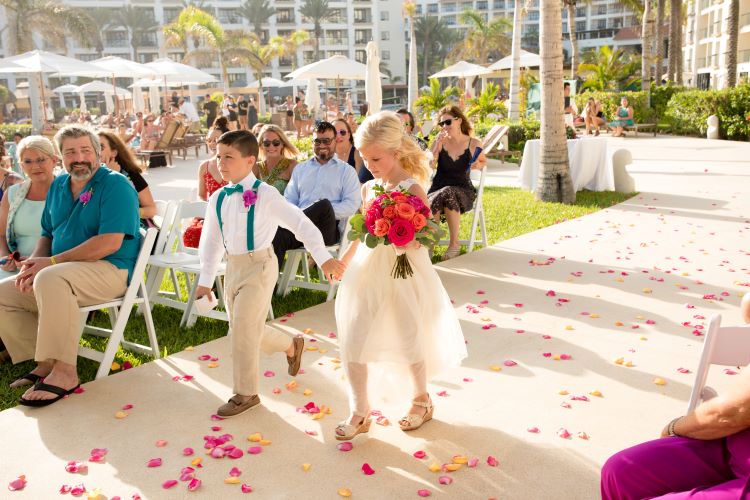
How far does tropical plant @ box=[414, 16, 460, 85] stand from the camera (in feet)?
310

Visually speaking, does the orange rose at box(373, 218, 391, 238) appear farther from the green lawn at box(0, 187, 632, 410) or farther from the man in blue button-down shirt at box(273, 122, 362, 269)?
the man in blue button-down shirt at box(273, 122, 362, 269)

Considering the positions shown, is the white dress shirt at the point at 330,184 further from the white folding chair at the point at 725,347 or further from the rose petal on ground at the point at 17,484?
the white folding chair at the point at 725,347

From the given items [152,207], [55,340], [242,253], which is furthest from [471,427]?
[152,207]

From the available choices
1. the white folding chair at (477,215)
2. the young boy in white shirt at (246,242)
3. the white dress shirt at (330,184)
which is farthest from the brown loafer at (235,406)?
the white folding chair at (477,215)

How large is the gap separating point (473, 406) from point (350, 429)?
2.85 feet

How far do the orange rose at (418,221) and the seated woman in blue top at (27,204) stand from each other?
135 inches

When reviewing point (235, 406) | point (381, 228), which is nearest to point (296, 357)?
point (235, 406)

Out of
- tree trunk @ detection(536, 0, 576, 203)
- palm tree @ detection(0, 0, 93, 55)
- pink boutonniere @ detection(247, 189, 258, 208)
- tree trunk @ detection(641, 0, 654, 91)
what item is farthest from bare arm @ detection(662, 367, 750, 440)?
palm tree @ detection(0, 0, 93, 55)

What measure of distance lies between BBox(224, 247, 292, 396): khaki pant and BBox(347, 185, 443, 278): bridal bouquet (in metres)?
0.71

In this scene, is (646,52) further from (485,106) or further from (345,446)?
(345,446)

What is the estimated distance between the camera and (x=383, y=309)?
373 centimetres

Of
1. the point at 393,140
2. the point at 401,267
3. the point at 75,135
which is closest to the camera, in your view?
the point at 401,267

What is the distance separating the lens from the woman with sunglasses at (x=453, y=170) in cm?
807

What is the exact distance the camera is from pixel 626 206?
37.1 feet
